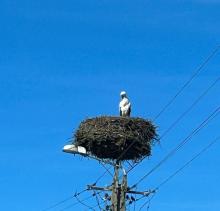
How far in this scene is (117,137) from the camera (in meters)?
20.2

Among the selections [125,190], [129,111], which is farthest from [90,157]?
[129,111]

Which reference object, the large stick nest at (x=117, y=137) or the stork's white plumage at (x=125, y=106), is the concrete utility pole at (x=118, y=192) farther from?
the stork's white plumage at (x=125, y=106)

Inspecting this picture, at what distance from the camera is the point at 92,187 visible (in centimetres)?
1780

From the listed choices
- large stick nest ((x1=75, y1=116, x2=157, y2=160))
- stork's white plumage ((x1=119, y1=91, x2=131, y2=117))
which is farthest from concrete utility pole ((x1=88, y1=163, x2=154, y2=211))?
stork's white plumage ((x1=119, y1=91, x2=131, y2=117))

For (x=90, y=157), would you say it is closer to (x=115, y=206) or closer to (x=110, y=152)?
(x=110, y=152)

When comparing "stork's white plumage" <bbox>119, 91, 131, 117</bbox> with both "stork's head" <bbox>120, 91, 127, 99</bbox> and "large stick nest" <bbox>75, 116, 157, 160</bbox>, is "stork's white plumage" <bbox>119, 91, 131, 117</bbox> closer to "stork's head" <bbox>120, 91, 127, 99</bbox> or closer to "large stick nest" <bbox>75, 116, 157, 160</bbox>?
"stork's head" <bbox>120, 91, 127, 99</bbox>

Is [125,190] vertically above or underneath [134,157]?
underneath

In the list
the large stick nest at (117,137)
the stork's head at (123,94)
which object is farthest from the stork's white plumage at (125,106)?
the large stick nest at (117,137)

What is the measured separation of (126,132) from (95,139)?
787 mm

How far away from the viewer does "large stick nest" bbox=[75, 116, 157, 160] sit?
20.0 metres

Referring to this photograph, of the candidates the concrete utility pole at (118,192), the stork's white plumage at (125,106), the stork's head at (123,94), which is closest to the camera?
the concrete utility pole at (118,192)

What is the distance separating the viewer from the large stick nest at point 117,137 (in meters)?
20.0

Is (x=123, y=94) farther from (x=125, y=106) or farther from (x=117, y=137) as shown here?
(x=117, y=137)

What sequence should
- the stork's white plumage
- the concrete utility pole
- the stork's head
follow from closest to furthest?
the concrete utility pole, the stork's white plumage, the stork's head
